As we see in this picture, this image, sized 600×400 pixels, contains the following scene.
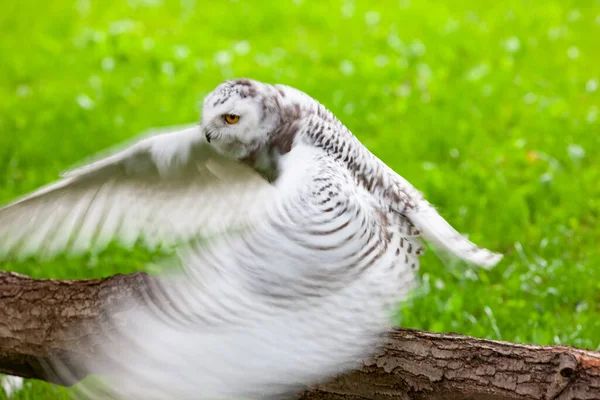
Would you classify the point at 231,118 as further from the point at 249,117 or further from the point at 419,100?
the point at 419,100

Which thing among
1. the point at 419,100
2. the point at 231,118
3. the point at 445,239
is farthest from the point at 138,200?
the point at 419,100

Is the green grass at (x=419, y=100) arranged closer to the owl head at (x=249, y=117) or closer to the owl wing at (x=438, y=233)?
the owl wing at (x=438, y=233)

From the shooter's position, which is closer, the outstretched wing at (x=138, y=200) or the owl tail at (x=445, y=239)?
the owl tail at (x=445, y=239)

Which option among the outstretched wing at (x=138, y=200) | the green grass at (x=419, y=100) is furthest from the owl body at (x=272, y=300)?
the green grass at (x=419, y=100)

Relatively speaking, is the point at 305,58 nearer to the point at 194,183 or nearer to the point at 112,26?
the point at 112,26

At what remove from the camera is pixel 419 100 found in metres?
5.78

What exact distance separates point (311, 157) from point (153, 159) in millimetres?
738

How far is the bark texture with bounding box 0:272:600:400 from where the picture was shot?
2309mm

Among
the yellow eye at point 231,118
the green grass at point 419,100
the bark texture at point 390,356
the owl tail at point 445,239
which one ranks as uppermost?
the green grass at point 419,100

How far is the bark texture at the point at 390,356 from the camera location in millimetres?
2309

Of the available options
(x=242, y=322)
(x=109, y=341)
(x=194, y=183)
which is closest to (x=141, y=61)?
(x=194, y=183)

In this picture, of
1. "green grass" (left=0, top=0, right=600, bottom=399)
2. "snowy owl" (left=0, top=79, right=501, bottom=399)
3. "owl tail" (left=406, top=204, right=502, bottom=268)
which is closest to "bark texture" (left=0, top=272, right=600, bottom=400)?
"snowy owl" (left=0, top=79, right=501, bottom=399)

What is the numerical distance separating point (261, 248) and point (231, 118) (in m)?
0.49

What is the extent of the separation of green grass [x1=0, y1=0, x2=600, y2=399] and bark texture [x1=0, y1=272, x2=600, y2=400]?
1.63 feet
